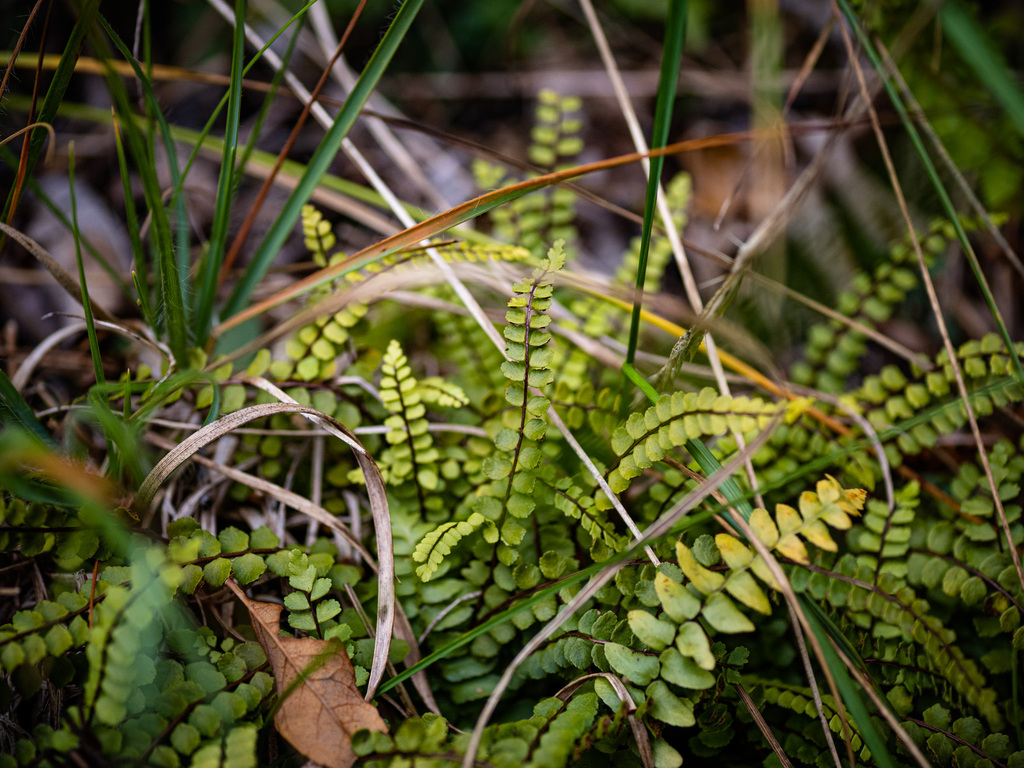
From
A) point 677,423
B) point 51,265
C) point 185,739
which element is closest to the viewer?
point 185,739

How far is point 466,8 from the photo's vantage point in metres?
2.98

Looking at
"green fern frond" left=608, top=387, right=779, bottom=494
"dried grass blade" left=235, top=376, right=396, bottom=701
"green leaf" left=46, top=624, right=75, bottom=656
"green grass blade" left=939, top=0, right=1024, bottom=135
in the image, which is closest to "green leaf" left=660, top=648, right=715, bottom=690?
"green fern frond" left=608, top=387, right=779, bottom=494

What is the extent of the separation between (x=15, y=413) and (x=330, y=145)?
96 centimetres

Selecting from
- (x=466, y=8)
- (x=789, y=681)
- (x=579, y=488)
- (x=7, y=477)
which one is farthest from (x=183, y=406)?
(x=466, y=8)

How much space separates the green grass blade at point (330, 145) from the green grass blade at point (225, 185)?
0.10 metres

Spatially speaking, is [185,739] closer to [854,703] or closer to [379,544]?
[379,544]

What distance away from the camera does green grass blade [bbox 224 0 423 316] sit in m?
1.45

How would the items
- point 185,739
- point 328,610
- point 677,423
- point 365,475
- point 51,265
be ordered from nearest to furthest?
point 185,739 < point 677,423 < point 328,610 < point 365,475 < point 51,265

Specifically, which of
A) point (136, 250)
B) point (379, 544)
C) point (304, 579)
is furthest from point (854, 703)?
point (136, 250)

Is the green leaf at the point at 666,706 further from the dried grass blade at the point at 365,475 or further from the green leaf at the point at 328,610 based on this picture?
the green leaf at the point at 328,610

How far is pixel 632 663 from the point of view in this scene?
1229 mm

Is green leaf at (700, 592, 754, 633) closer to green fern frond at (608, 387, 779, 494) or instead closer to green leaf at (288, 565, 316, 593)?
green fern frond at (608, 387, 779, 494)

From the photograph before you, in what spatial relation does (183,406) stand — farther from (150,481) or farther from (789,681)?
(789,681)

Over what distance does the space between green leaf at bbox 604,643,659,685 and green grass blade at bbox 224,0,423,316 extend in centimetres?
131
